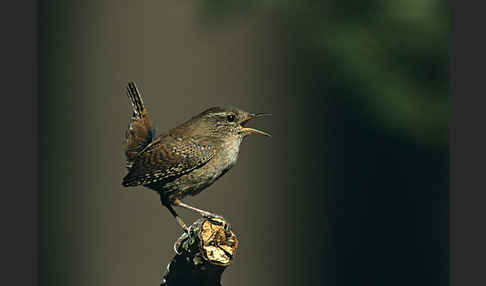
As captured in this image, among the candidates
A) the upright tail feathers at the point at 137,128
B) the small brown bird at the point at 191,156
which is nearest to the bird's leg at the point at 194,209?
the small brown bird at the point at 191,156

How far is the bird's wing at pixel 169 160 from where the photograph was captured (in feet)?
4.22

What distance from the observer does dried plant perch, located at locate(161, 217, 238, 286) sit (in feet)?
3.60

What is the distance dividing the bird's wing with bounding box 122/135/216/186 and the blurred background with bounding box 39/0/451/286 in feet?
0.34

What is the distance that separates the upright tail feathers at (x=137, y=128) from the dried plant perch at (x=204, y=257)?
0.98ft

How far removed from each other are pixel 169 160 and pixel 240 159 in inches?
10.6

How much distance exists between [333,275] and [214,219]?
1.97 ft

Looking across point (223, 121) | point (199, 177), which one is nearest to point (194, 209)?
point (199, 177)

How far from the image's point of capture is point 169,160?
4.25 ft

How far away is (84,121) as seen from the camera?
162 cm

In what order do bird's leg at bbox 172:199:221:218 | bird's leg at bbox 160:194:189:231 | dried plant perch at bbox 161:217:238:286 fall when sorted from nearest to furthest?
1. dried plant perch at bbox 161:217:238:286
2. bird's leg at bbox 172:199:221:218
3. bird's leg at bbox 160:194:189:231

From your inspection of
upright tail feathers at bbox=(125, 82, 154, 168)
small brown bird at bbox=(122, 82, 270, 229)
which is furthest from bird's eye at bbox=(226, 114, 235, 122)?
upright tail feathers at bbox=(125, 82, 154, 168)

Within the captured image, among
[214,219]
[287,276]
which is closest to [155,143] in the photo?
[214,219]

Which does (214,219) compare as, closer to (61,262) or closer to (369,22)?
(369,22)

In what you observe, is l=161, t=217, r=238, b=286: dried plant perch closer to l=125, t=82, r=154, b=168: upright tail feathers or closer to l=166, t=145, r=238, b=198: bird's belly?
l=166, t=145, r=238, b=198: bird's belly
